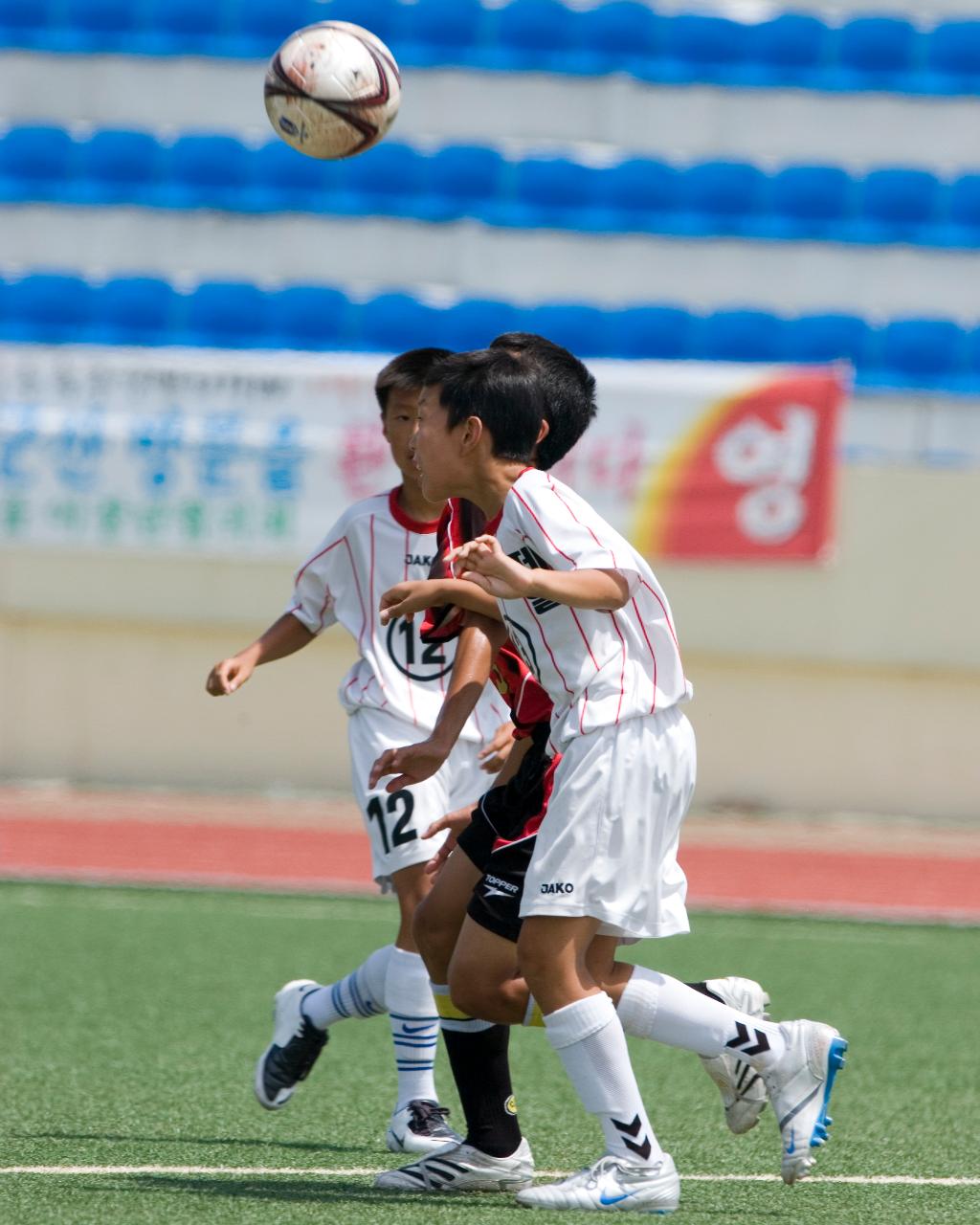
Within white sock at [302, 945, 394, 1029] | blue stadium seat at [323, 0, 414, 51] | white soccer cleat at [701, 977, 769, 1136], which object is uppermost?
blue stadium seat at [323, 0, 414, 51]

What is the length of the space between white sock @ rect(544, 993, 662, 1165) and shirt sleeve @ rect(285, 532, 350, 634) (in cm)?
168

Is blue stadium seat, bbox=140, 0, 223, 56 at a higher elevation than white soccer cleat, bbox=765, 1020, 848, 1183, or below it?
higher

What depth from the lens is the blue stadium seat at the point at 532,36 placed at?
49.0ft

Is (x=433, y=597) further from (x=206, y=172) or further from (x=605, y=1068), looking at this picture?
(x=206, y=172)

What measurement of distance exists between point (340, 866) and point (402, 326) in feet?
17.2

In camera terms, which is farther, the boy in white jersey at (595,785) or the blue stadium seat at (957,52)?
the blue stadium seat at (957,52)

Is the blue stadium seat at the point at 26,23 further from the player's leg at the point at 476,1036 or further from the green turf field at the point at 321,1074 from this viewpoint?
the player's leg at the point at 476,1036

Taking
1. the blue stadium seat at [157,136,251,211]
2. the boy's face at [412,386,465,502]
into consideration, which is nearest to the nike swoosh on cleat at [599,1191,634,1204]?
the boy's face at [412,386,465,502]

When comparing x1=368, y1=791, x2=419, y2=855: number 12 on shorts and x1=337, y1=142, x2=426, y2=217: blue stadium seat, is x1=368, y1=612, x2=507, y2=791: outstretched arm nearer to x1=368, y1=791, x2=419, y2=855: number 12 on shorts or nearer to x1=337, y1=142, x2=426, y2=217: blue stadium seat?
x1=368, y1=791, x2=419, y2=855: number 12 on shorts

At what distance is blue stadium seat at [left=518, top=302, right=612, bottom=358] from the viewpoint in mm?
13945

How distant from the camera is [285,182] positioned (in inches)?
575

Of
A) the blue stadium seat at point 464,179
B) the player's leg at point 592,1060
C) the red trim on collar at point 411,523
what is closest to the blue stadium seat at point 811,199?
the blue stadium seat at point 464,179

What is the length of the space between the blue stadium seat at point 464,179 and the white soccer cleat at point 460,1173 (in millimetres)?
11525

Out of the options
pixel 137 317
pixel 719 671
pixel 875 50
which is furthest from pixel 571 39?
pixel 719 671
